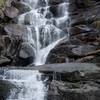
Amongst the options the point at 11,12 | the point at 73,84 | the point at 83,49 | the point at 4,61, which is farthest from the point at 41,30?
the point at 73,84

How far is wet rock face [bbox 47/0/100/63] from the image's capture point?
22.6 metres

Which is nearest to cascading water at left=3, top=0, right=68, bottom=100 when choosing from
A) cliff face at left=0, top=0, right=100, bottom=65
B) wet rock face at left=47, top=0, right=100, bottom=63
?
cliff face at left=0, top=0, right=100, bottom=65

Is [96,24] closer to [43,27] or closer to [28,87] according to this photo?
[43,27]

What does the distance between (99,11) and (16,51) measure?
7419 mm

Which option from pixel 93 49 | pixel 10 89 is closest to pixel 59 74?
pixel 10 89

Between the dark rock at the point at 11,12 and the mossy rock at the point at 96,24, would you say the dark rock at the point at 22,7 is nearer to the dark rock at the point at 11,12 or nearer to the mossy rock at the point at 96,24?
the dark rock at the point at 11,12

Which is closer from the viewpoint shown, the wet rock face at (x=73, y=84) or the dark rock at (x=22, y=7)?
the wet rock face at (x=73, y=84)

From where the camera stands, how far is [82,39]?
79.2 ft

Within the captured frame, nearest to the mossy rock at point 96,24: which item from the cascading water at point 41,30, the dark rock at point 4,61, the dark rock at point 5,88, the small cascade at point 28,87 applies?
the cascading water at point 41,30

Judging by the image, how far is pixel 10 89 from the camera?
57.3ft

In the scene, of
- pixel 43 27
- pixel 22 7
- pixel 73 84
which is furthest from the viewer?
pixel 22 7

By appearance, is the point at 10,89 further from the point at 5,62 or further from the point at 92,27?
the point at 92,27

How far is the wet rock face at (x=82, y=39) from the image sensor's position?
74.1ft

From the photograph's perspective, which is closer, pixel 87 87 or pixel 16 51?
pixel 87 87
